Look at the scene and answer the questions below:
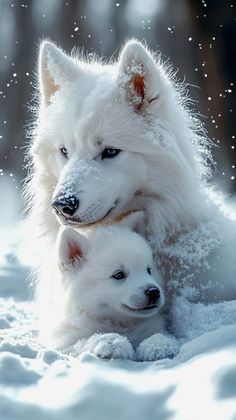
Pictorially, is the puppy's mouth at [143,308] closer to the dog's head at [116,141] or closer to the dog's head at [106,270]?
the dog's head at [106,270]

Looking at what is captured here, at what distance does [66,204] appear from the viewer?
9.81 feet

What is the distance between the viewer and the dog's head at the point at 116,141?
3168 millimetres

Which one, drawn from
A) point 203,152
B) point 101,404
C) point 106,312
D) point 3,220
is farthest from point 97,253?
point 3,220

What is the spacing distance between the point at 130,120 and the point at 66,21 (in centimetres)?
941

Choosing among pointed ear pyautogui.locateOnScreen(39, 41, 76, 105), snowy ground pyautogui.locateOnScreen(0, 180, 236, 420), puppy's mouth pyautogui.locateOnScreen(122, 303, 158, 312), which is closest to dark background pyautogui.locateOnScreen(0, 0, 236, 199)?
pointed ear pyautogui.locateOnScreen(39, 41, 76, 105)

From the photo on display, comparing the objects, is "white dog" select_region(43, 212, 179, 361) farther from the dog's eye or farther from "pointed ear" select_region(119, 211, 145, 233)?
the dog's eye

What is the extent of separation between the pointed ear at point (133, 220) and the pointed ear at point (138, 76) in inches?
20.7

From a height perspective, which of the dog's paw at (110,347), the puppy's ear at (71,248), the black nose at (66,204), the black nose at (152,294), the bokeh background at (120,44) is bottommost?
the dog's paw at (110,347)

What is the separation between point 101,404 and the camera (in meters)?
2.09

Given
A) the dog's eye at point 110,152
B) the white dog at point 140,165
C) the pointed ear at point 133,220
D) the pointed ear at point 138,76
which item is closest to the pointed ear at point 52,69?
the white dog at point 140,165

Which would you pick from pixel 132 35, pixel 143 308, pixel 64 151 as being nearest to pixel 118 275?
pixel 143 308

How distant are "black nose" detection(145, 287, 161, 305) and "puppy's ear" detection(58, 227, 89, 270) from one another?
1.53 ft

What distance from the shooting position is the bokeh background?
34.8 feet

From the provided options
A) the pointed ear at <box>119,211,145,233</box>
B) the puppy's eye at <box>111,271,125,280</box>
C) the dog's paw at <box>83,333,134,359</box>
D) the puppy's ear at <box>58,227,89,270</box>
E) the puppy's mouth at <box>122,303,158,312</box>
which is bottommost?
the dog's paw at <box>83,333,134,359</box>
